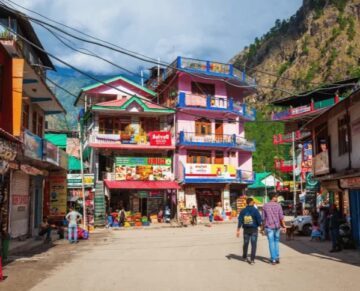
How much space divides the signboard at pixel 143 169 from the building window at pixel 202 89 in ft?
24.4

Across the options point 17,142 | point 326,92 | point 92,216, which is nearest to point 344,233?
point 17,142

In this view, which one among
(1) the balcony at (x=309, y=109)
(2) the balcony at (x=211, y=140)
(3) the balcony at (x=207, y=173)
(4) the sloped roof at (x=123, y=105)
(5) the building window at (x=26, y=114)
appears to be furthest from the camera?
(1) the balcony at (x=309, y=109)

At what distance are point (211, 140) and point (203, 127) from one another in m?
1.52

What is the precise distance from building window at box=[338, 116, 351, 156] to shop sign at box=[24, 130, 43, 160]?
12056 millimetres

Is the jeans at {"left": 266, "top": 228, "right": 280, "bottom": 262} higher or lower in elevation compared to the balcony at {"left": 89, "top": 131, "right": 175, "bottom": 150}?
lower

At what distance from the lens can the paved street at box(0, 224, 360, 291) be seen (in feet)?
29.2

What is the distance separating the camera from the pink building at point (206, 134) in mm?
38250

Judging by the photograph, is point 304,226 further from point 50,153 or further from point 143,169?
point 143,169

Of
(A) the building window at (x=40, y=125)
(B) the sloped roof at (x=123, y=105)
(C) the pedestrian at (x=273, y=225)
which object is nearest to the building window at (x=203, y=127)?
(B) the sloped roof at (x=123, y=105)

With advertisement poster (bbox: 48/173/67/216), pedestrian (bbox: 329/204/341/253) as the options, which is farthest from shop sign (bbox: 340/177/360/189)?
advertisement poster (bbox: 48/173/67/216)

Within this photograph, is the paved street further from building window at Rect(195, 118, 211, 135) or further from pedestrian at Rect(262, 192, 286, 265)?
building window at Rect(195, 118, 211, 135)

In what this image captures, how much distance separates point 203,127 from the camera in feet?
132

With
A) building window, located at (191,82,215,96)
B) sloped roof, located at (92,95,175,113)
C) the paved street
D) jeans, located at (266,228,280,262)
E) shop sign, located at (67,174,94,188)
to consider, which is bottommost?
the paved street

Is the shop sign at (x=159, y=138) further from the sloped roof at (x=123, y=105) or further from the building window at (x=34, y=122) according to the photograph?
the building window at (x=34, y=122)
